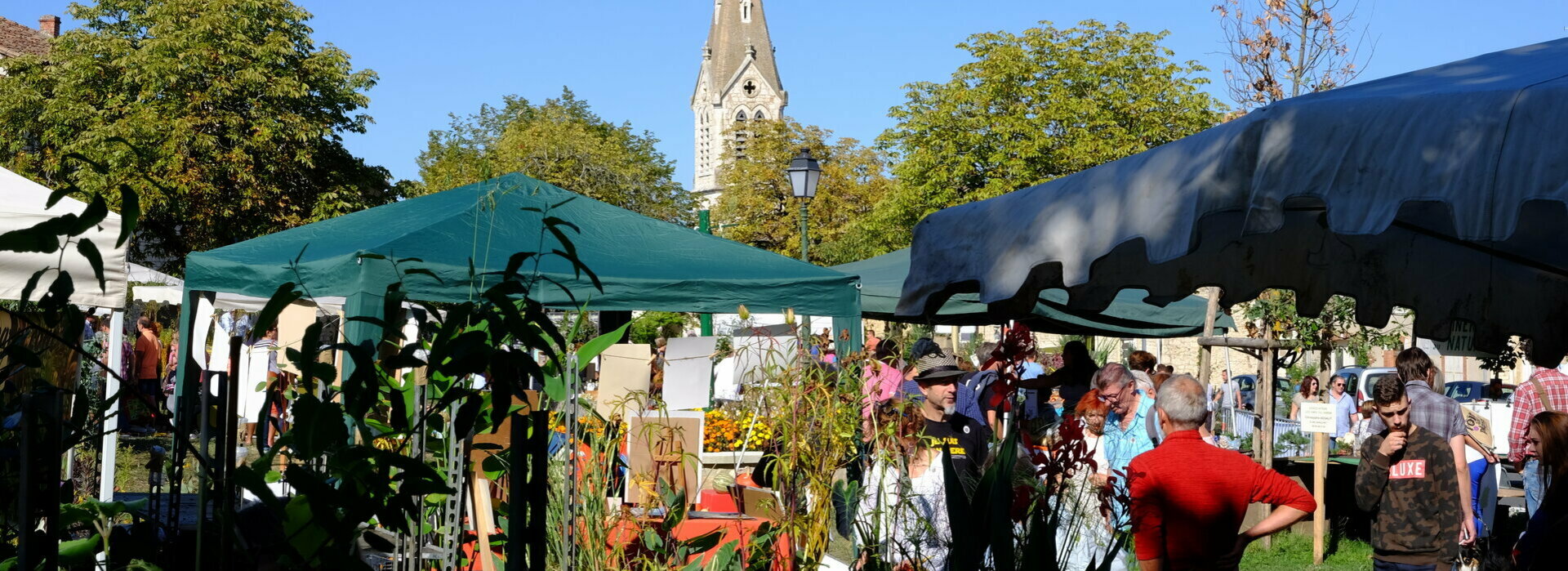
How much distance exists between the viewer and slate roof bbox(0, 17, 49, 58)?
4509 centimetres

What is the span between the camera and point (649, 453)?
4.31 m

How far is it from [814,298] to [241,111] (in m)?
24.7

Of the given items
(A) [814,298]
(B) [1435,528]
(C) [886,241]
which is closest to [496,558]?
(B) [1435,528]

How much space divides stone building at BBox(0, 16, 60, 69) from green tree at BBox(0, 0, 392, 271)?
16.3 m

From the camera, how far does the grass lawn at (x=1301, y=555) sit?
8.12 m

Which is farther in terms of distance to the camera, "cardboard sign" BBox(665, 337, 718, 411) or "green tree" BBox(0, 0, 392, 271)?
"green tree" BBox(0, 0, 392, 271)

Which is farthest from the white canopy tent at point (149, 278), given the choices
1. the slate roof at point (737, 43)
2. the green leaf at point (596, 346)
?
the slate roof at point (737, 43)

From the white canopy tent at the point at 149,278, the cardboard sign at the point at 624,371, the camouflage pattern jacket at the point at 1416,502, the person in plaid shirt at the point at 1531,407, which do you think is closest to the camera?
the camouflage pattern jacket at the point at 1416,502

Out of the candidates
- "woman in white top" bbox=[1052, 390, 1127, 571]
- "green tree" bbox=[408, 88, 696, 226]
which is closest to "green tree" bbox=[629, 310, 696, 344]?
"green tree" bbox=[408, 88, 696, 226]

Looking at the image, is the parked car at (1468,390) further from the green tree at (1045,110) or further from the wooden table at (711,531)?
the wooden table at (711,531)

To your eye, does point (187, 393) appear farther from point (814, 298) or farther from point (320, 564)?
point (814, 298)

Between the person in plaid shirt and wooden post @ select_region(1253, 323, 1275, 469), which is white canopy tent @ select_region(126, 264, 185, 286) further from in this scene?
the person in plaid shirt

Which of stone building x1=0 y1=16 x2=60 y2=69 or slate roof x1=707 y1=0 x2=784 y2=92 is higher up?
slate roof x1=707 y1=0 x2=784 y2=92

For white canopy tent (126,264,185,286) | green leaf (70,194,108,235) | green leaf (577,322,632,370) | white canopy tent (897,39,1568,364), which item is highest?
white canopy tent (126,264,185,286)
